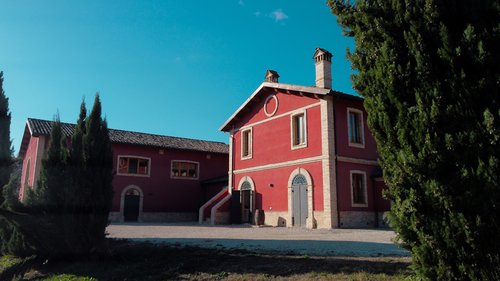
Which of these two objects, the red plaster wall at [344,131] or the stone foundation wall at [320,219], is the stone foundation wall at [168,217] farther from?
the red plaster wall at [344,131]

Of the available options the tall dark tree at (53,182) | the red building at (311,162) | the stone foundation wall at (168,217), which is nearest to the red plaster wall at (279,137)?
the red building at (311,162)

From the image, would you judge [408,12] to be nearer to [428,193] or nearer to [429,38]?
[429,38]

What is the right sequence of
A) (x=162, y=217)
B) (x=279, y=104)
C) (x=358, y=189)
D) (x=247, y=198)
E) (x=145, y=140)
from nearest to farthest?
(x=358, y=189)
(x=279, y=104)
(x=247, y=198)
(x=162, y=217)
(x=145, y=140)

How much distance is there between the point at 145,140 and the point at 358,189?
15.6m

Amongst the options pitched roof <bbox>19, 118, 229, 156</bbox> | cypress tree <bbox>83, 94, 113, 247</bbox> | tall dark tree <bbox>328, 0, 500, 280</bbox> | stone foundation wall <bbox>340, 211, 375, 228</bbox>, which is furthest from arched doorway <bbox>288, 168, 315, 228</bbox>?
tall dark tree <bbox>328, 0, 500, 280</bbox>

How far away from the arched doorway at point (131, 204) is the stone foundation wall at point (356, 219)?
46.9 feet

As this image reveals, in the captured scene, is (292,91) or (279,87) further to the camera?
(279,87)

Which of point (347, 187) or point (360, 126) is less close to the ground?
point (360, 126)

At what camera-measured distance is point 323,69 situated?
19.4m

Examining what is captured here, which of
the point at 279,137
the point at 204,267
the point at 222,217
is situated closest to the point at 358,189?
the point at 279,137

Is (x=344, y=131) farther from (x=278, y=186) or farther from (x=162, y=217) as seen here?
(x=162, y=217)

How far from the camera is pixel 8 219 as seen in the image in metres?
8.70

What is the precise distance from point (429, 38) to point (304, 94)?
596 inches

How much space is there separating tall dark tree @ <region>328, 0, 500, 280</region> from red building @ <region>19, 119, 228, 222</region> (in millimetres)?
22906
